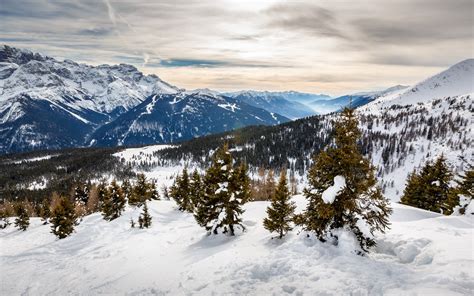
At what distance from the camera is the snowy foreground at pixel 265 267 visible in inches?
575

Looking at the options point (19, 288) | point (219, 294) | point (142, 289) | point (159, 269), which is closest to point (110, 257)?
point (19, 288)

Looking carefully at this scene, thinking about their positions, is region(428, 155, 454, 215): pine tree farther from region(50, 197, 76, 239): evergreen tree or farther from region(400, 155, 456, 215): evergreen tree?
region(50, 197, 76, 239): evergreen tree

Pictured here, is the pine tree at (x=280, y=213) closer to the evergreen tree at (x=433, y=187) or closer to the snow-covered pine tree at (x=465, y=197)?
the snow-covered pine tree at (x=465, y=197)

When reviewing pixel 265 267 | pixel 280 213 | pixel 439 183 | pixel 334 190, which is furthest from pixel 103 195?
pixel 439 183

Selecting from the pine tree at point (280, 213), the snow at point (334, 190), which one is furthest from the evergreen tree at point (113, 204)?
the snow at point (334, 190)

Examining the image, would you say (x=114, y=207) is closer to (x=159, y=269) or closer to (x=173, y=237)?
(x=173, y=237)

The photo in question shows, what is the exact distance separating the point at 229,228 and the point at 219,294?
17.5 m

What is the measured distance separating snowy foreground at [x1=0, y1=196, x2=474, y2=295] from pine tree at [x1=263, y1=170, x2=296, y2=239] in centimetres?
104

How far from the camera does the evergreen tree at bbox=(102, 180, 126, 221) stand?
194ft

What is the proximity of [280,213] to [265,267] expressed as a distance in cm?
922

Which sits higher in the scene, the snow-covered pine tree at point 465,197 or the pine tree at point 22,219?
the snow-covered pine tree at point 465,197

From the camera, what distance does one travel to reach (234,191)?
106 feet

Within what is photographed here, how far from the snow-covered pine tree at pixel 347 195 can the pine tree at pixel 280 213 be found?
6.50 m

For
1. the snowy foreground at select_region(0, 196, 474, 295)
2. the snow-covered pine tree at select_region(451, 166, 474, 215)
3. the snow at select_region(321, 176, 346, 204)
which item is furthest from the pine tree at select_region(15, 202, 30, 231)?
the snow-covered pine tree at select_region(451, 166, 474, 215)
